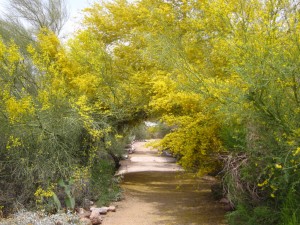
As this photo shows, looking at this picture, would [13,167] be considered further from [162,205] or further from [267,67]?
[267,67]

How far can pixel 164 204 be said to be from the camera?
12.3 m

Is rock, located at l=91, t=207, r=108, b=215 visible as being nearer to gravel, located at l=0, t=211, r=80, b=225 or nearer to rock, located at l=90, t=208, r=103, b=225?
rock, located at l=90, t=208, r=103, b=225

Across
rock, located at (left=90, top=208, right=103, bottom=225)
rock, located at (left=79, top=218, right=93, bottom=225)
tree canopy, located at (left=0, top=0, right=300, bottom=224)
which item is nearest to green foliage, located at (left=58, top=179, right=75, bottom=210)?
tree canopy, located at (left=0, top=0, right=300, bottom=224)

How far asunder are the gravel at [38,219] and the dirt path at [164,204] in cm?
111

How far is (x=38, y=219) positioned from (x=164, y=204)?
170 inches

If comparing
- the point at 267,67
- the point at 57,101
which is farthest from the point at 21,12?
the point at 267,67

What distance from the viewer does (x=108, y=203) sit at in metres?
11.9

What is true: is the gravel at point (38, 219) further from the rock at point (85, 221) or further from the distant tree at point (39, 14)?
the distant tree at point (39, 14)

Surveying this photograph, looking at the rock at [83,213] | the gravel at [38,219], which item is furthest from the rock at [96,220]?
the gravel at [38,219]

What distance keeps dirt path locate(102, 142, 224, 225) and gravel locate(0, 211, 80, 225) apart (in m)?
1.11

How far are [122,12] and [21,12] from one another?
5872 millimetres

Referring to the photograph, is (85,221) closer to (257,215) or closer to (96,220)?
(96,220)

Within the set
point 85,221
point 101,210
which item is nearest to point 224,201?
point 101,210

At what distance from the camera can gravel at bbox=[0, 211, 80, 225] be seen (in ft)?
28.2
